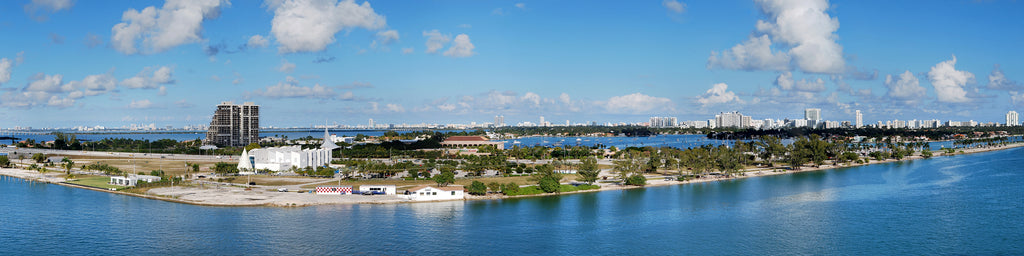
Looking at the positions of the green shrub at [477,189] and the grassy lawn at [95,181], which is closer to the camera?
the green shrub at [477,189]

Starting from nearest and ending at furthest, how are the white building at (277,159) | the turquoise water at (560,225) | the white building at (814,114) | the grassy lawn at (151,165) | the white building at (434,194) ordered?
the turquoise water at (560,225) < the white building at (434,194) < the white building at (277,159) < the grassy lawn at (151,165) < the white building at (814,114)

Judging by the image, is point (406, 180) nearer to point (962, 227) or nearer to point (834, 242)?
point (834, 242)

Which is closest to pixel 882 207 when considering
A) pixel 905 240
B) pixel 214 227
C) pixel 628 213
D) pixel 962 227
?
pixel 962 227

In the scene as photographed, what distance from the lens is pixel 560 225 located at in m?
19.7

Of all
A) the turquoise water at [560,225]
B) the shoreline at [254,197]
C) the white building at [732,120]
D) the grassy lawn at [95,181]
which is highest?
the white building at [732,120]

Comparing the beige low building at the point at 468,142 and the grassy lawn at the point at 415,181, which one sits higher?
the beige low building at the point at 468,142

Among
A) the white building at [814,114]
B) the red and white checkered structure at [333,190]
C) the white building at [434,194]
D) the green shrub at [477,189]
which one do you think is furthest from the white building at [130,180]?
the white building at [814,114]

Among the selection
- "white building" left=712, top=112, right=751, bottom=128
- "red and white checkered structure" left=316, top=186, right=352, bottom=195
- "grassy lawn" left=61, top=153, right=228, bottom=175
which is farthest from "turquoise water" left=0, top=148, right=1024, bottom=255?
"white building" left=712, top=112, right=751, bottom=128

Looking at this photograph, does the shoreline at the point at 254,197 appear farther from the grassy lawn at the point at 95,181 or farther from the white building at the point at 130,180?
the white building at the point at 130,180

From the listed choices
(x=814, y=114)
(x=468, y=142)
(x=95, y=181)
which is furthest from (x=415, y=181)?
(x=814, y=114)

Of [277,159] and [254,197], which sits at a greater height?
[277,159]

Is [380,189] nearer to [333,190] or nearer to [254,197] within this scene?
[333,190]

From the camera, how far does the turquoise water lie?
16562 millimetres

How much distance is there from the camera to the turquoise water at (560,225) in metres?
16.6
